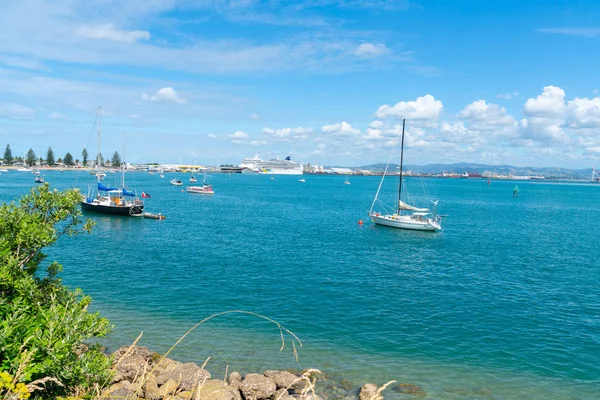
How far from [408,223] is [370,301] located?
36787mm

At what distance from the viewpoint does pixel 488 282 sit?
38250 millimetres

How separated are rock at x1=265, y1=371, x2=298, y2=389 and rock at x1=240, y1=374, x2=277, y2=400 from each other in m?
0.62

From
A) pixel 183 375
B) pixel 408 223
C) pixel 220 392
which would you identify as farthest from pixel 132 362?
pixel 408 223

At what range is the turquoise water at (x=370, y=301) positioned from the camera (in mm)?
22281

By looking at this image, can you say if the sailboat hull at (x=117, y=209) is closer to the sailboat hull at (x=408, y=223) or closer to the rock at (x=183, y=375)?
the sailboat hull at (x=408, y=223)

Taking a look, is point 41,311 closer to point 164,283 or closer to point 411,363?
point 411,363

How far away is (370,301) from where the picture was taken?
3212cm

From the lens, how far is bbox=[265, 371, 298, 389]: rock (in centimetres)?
1861

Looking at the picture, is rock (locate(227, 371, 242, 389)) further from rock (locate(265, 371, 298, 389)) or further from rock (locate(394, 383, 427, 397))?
rock (locate(394, 383, 427, 397))

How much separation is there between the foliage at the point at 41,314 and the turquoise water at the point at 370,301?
9447 millimetres

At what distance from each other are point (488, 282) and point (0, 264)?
118ft

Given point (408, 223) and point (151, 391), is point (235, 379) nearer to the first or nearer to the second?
point (151, 391)

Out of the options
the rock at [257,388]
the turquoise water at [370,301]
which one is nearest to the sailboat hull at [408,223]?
the turquoise water at [370,301]

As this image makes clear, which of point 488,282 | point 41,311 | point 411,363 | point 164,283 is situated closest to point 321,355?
point 411,363
